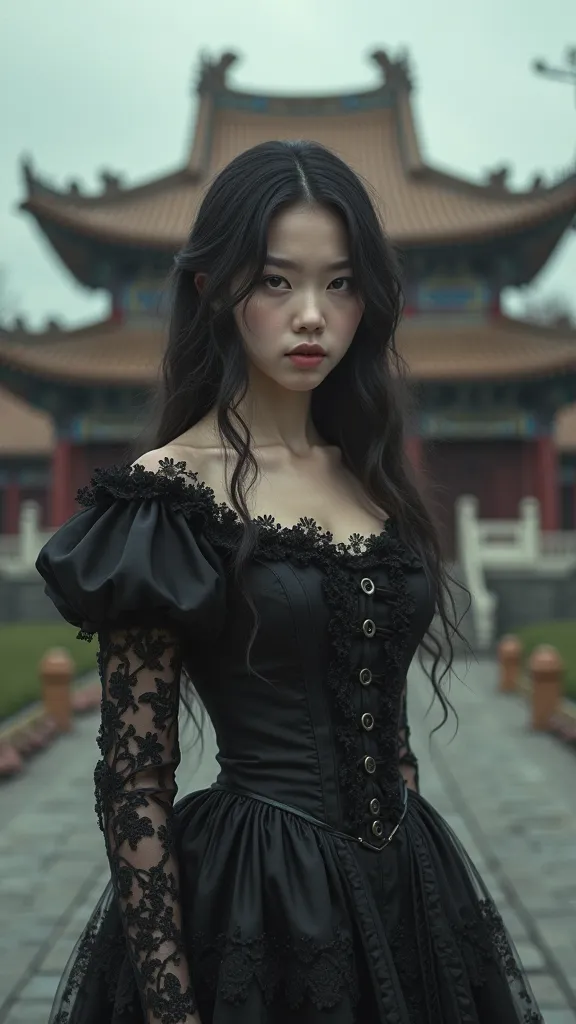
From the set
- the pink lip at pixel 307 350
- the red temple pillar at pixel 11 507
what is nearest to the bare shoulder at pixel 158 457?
the pink lip at pixel 307 350

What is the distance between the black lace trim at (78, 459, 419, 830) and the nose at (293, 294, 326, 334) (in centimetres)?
29

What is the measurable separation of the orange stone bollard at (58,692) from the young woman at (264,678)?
7.25 m

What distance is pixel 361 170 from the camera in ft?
55.2

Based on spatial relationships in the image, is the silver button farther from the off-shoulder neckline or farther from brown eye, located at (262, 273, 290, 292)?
brown eye, located at (262, 273, 290, 292)

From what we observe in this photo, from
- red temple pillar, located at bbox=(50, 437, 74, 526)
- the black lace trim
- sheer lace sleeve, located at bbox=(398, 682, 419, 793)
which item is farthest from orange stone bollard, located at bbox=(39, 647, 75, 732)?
red temple pillar, located at bbox=(50, 437, 74, 526)

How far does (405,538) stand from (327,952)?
708mm

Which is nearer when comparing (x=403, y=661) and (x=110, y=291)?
(x=403, y=661)

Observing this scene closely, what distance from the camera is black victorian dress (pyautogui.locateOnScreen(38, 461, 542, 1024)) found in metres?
1.47

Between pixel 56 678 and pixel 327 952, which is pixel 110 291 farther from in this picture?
pixel 327 952

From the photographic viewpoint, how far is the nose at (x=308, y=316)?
5.37 ft

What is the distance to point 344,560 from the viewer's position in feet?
5.48

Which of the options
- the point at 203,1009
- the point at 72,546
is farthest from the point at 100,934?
the point at 72,546

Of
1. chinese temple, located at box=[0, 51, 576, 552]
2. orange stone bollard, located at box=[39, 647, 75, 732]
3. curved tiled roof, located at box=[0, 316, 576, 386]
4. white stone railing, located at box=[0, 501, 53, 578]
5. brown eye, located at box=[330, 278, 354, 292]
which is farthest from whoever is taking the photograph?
chinese temple, located at box=[0, 51, 576, 552]

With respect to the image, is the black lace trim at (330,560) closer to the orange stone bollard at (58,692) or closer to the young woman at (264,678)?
the young woman at (264,678)
